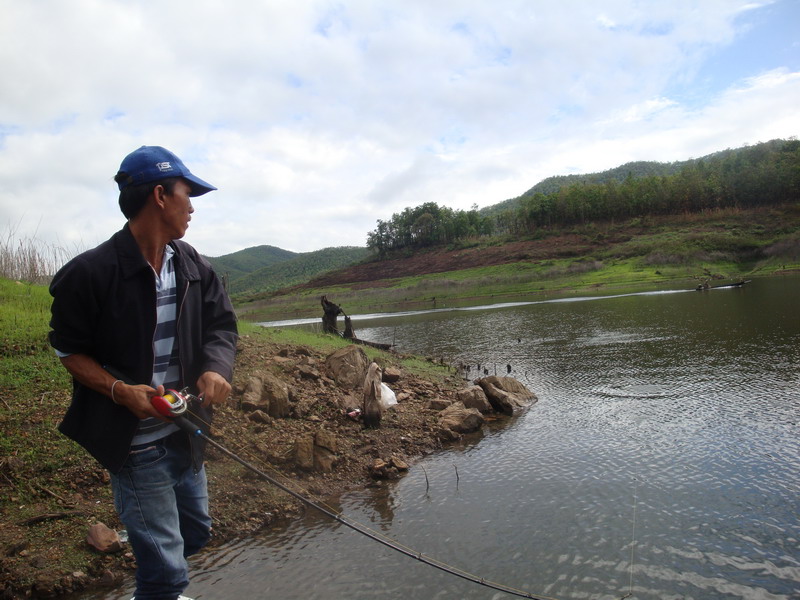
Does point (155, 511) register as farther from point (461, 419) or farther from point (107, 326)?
point (461, 419)

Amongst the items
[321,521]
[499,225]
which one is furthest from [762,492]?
[499,225]

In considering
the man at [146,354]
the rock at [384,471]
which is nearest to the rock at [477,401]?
the rock at [384,471]

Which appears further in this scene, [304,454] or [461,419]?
[461,419]

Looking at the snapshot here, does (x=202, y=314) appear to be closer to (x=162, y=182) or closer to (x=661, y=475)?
(x=162, y=182)

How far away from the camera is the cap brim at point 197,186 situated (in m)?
3.04

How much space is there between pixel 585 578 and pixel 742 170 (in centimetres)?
10820

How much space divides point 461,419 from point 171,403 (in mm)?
7623

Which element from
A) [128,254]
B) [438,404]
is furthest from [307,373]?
[128,254]

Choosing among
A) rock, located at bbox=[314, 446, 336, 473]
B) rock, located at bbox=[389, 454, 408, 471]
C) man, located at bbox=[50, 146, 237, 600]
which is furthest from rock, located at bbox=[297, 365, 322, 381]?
man, located at bbox=[50, 146, 237, 600]

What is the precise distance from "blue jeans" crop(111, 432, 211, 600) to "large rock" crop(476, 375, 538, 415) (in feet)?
28.3

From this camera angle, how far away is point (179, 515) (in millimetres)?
3230

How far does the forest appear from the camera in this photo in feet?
284

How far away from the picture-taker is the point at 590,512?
6074 mm

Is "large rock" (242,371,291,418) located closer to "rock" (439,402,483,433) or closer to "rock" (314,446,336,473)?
"rock" (314,446,336,473)
